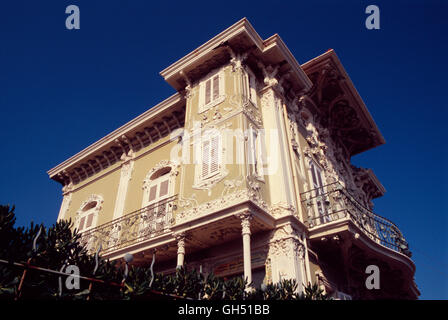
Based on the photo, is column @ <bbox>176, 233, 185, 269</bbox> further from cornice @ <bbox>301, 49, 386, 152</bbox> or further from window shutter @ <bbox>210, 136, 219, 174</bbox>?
cornice @ <bbox>301, 49, 386, 152</bbox>

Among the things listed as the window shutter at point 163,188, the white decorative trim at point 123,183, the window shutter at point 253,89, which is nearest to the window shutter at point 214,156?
the window shutter at point 253,89

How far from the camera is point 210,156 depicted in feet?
33.6

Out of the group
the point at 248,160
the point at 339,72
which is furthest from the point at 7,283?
the point at 339,72

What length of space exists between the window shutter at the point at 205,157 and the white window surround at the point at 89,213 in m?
6.35

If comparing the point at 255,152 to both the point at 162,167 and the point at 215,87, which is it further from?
the point at 162,167

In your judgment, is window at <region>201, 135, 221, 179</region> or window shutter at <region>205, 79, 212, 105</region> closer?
window at <region>201, 135, 221, 179</region>

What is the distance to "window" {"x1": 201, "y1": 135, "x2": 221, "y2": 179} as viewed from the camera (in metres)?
9.87

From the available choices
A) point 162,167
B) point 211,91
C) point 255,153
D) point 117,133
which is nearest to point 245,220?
point 255,153

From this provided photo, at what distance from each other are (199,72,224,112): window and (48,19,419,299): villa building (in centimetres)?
5

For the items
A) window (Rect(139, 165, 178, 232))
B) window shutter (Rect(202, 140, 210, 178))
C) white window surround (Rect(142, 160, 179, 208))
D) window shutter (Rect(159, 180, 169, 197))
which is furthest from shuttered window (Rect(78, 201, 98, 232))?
window shutter (Rect(202, 140, 210, 178))

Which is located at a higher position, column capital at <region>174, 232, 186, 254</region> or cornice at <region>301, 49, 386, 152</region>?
cornice at <region>301, 49, 386, 152</region>

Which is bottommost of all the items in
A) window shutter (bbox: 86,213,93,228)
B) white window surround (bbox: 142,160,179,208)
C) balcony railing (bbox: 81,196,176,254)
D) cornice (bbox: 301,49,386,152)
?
balcony railing (bbox: 81,196,176,254)

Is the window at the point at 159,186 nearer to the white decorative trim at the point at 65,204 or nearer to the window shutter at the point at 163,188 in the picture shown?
the window shutter at the point at 163,188

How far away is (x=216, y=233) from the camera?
364 inches
